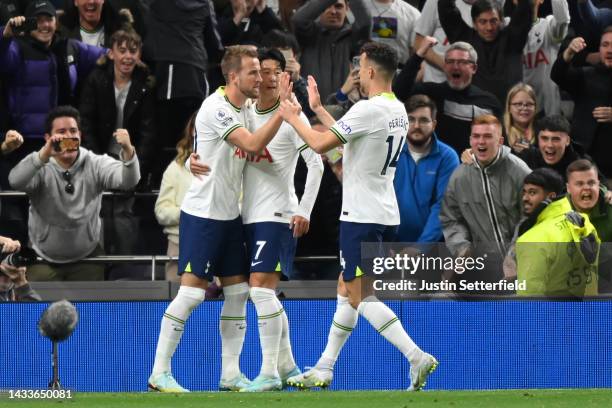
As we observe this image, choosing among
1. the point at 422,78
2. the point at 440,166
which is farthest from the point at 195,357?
the point at 422,78

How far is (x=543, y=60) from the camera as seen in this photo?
13.6 m

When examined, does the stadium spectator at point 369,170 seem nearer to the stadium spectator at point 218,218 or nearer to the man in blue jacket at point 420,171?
the stadium spectator at point 218,218

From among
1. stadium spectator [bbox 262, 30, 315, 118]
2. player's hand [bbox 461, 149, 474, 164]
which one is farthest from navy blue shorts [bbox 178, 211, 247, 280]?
stadium spectator [bbox 262, 30, 315, 118]

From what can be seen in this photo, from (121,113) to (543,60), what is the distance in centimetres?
422

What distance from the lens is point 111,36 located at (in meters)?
12.8

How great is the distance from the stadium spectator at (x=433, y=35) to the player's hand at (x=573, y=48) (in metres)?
1.11

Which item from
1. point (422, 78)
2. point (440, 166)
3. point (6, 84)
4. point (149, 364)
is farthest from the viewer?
point (422, 78)

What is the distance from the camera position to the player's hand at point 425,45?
12.7 m

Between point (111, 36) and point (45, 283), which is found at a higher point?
point (111, 36)

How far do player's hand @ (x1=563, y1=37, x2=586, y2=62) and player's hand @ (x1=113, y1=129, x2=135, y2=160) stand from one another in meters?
4.32

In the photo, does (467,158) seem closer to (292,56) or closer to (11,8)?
(292,56)

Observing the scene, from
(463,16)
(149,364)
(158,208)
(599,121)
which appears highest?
(463,16)

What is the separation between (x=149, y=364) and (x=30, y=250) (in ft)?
5.17

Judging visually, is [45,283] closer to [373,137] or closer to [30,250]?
→ [30,250]
